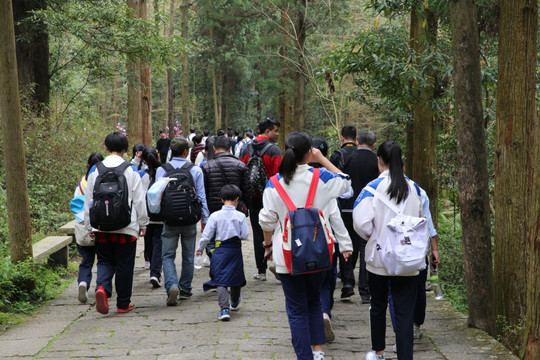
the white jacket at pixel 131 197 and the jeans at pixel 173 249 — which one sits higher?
the white jacket at pixel 131 197

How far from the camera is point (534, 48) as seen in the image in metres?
6.06

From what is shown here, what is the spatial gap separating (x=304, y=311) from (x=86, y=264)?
12.0 feet

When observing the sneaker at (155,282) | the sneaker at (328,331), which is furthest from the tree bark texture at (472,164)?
the sneaker at (155,282)

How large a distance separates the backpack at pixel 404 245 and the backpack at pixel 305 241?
0.47 metres

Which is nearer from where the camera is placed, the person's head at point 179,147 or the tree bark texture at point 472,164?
the tree bark texture at point 472,164

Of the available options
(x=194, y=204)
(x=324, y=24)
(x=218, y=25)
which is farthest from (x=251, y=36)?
(x=194, y=204)

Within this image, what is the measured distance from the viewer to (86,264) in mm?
7359

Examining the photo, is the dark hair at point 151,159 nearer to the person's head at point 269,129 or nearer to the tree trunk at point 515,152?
the person's head at point 269,129

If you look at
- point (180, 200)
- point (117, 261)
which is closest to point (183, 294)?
point (117, 261)

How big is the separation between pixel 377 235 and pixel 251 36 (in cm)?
3804

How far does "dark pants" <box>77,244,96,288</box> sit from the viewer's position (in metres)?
7.31

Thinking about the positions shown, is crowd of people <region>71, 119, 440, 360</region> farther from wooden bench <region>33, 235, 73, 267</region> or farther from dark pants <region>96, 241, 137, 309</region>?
wooden bench <region>33, 235, 73, 267</region>

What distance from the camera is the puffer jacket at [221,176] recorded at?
8156 mm

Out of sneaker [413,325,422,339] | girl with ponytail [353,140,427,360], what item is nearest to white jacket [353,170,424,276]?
girl with ponytail [353,140,427,360]
